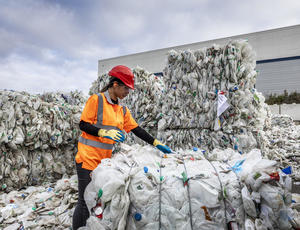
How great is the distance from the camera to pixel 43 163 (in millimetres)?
3131

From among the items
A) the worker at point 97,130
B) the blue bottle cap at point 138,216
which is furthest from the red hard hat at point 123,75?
the blue bottle cap at point 138,216

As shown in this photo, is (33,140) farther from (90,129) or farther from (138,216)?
(138,216)

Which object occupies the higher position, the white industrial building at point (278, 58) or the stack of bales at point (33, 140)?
the white industrial building at point (278, 58)

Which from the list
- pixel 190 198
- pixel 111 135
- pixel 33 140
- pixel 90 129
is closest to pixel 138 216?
pixel 190 198

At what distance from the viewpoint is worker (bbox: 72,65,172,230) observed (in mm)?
1641

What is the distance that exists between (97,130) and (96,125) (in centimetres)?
11

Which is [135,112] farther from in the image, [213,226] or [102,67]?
[102,67]

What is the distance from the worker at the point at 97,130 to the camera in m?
1.64

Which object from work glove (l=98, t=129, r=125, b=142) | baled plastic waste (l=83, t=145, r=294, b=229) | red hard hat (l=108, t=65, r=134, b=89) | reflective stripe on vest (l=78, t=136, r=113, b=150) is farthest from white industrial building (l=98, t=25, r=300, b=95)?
baled plastic waste (l=83, t=145, r=294, b=229)

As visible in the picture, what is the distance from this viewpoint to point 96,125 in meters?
1.75

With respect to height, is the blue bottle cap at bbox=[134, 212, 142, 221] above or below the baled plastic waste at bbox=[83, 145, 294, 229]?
below

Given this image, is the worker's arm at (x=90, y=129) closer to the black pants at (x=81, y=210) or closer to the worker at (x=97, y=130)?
the worker at (x=97, y=130)

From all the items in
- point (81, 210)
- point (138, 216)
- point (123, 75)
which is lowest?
point (81, 210)

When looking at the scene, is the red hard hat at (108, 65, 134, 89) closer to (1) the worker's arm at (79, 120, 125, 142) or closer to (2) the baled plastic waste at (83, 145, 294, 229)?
(1) the worker's arm at (79, 120, 125, 142)
